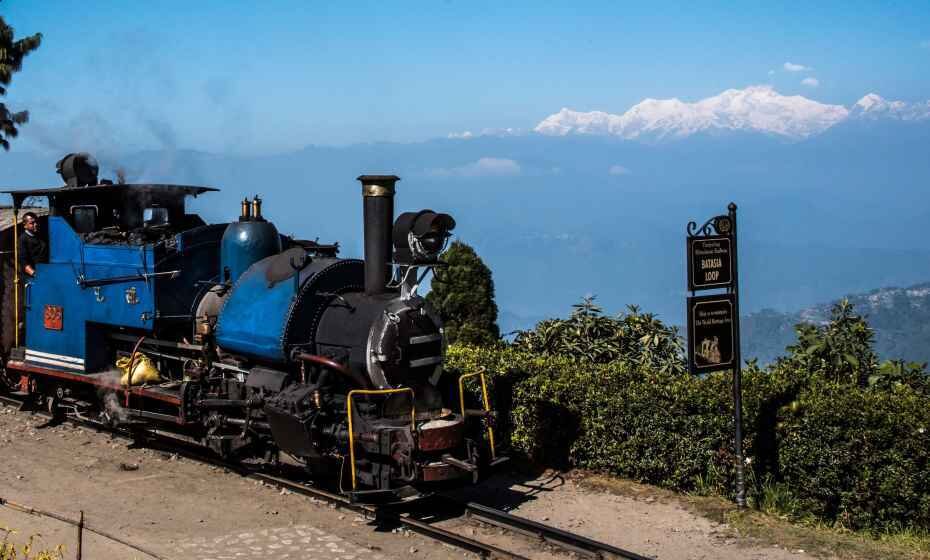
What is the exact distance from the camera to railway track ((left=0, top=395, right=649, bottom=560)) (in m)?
8.51

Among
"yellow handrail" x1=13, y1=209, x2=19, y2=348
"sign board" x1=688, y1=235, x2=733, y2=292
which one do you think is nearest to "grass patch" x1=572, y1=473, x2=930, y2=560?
"sign board" x1=688, y1=235, x2=733, y2=292

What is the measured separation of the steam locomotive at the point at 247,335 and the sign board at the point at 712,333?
2.50 metres

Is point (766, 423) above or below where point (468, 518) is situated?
above

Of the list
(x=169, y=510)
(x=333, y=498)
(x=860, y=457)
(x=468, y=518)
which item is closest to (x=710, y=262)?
(x=860, y=457)

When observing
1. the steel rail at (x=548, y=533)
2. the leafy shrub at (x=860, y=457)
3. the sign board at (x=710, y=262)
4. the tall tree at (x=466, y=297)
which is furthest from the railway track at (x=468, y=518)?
the tall tree at (x=466, y=297)

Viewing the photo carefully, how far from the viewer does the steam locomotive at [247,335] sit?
945 centimetres

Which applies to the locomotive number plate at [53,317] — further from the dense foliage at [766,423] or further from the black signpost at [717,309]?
the black signpost at [717,309]

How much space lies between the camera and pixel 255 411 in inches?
408

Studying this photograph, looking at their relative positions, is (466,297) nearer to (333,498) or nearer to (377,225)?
(333,498)

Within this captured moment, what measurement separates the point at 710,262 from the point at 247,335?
555 cm

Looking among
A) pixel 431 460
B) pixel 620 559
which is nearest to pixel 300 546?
pixel 431 460

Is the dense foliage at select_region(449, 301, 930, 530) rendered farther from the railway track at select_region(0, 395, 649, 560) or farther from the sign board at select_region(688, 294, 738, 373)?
the railway track at select_region(0, 395, 649, 560)

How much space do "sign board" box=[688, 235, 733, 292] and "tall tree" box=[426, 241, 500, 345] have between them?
8.50 metres

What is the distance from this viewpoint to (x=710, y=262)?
1010 centimetres
